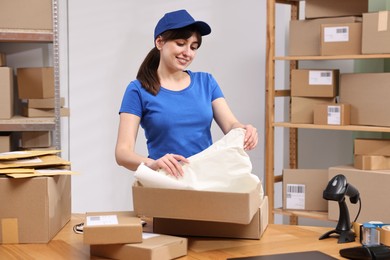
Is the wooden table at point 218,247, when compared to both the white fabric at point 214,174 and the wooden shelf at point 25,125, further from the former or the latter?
the wooden shelf at point 25,125

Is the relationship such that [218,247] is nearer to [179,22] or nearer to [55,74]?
[179,22]

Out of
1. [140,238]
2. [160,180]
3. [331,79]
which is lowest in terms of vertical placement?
[140,238]

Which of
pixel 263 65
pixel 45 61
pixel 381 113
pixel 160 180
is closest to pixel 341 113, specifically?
pixel 381 113

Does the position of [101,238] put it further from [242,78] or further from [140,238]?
[242,78]

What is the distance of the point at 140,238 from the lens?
152 centimetres

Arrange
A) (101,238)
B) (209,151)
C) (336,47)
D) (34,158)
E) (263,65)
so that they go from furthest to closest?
(263,65), (336,47), (34,158), (209,151), (101,238)

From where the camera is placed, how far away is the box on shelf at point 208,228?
5.65ft

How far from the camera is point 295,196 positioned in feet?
11.6

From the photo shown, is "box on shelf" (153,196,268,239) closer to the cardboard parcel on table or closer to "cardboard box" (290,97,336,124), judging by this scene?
the cardboard parcel on table

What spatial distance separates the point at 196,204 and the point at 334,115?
1920mm

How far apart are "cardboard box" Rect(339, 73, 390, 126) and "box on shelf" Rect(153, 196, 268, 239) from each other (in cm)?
169

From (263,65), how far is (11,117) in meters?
1.67

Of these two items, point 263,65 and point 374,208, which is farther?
point 263,65

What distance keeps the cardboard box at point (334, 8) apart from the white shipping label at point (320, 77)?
312 millimetres
